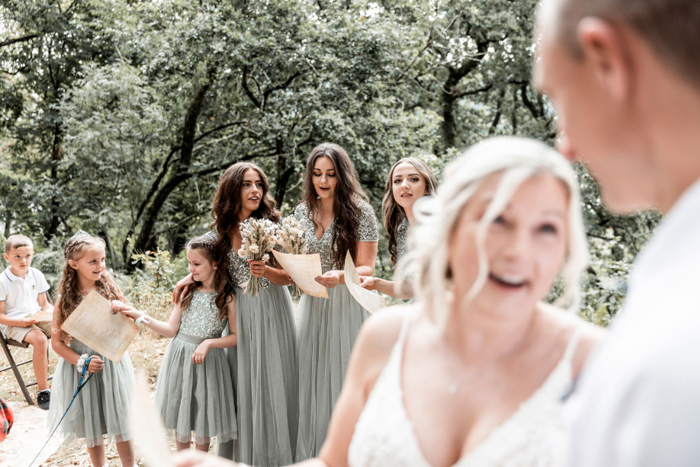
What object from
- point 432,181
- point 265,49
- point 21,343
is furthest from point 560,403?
point 265,49

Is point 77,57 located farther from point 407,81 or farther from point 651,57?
point 651,57

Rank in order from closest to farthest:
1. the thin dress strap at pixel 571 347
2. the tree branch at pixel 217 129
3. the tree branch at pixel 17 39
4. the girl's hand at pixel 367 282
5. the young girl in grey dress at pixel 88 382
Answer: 1. the thin dress strap at pixel 571 347
2. the girl's hand at pixel 367 282
3. the young girl in grey dress at pixel 88 382
4. the tree branch at pixel 217 129
5. the tree branch at pixel 17 39

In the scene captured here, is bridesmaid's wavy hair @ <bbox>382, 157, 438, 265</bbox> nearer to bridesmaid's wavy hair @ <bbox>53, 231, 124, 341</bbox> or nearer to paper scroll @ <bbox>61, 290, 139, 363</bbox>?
paper scroll @ <bbox>61, 290, 139, 363</bbox>

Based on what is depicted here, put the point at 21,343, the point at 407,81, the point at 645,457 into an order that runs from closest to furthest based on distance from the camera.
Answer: the point at 645,457 → the point at 21,343 → the point at 407,81

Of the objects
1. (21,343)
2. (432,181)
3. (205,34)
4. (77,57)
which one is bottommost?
(21,343)

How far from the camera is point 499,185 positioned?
102 cm

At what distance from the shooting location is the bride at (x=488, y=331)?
1.02 m

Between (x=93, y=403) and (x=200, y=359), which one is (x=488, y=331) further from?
(x=93, y=403)

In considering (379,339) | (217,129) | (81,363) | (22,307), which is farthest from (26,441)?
(217,129)

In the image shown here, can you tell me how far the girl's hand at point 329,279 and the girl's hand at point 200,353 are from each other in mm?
927

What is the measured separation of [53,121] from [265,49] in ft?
18.5

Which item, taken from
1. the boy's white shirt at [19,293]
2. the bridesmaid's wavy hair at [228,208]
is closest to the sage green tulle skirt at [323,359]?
the bridesmaid's wavy hair at [228,208]

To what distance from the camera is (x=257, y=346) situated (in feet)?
13.4

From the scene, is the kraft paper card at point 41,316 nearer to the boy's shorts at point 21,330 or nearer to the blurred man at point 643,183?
the boy's shorts at point 21,330
